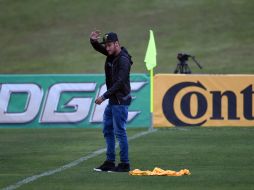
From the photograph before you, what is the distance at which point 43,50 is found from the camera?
154 ft

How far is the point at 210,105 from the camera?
81.8 feet

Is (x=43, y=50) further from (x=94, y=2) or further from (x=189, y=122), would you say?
(x=189, y=122)

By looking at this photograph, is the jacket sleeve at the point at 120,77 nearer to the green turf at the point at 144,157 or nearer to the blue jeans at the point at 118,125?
the blue jeans at the point at 118,125

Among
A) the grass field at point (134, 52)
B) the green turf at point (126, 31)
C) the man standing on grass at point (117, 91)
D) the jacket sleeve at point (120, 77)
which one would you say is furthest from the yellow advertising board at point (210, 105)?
the green turf at point (126, 31)

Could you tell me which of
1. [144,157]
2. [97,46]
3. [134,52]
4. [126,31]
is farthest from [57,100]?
[126,31]

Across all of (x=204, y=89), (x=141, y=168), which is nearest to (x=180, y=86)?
(x=204, y=89)

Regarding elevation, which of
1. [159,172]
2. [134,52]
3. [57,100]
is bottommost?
[159,172]

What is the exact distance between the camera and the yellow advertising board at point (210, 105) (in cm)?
2488

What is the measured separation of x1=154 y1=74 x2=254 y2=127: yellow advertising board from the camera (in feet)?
81.6

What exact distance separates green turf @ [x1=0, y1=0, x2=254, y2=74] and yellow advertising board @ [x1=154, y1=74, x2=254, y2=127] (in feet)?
50.3

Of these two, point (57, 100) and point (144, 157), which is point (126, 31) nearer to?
point (57, 100)

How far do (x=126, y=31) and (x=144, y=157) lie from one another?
31.3 metres

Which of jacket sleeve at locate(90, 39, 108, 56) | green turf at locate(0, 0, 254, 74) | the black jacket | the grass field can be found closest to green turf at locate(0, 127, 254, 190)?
the grass field

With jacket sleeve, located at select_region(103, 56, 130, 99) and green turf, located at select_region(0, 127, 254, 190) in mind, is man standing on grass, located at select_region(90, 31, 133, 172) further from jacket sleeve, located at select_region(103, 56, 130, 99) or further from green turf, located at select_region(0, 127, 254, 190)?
green turf, located at select_region(0, 127, 254, 190)
